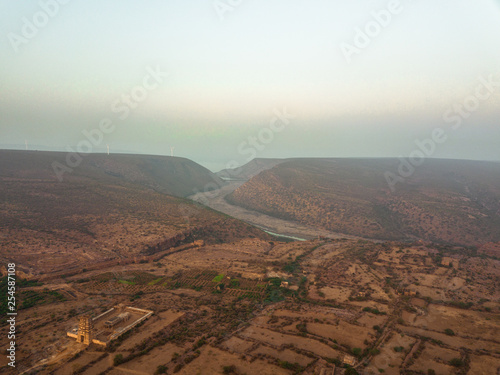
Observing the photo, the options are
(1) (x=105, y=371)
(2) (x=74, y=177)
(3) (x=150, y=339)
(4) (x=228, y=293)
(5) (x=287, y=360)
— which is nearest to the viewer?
(1) (x=105, y=371)

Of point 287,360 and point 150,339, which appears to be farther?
point 150,339

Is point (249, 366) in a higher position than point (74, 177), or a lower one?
lower

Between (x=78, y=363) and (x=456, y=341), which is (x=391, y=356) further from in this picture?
(x=78, y=363)

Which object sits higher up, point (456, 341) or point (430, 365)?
point (456, 341)

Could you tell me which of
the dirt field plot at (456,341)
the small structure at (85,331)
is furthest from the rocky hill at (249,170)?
the small structure at (85,331)

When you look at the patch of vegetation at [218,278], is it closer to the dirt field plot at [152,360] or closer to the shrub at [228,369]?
the dirt field plot at [152,360]

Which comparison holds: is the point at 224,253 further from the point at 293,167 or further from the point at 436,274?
the point at 293,167

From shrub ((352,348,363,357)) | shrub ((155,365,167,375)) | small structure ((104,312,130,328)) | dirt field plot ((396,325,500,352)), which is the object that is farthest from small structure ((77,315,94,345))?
dirt field plot ((396,325,500,352))

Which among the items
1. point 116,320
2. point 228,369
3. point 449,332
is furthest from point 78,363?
point 449,332

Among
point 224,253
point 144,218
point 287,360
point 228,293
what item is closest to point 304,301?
point 228,293
